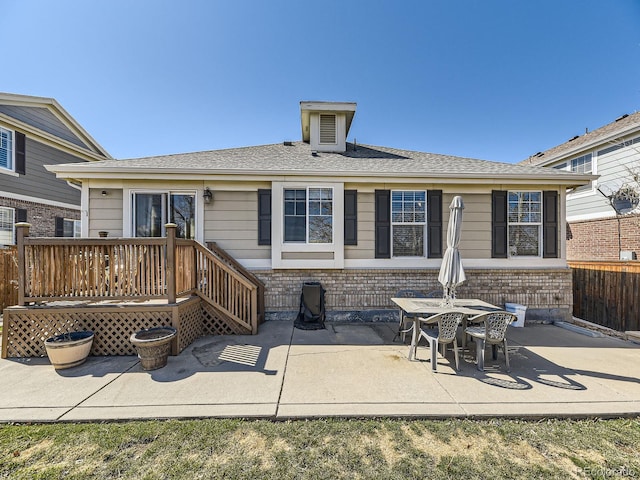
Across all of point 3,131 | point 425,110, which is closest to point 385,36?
point 425,110

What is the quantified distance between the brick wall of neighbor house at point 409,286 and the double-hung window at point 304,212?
0.87 m

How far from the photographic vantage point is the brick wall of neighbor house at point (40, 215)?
925 cm

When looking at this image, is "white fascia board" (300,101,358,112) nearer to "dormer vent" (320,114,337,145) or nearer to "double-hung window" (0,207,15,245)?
"dormer vent" (320,114,337,145)

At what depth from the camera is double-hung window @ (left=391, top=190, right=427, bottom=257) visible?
6656mm

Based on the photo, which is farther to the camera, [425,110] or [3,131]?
[425,110]

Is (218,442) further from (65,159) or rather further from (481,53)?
(65,159)

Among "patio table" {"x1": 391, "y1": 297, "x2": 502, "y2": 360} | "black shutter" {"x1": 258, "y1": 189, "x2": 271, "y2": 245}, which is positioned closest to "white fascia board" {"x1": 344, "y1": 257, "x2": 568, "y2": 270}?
"patio table" {"x1": 391, "y1": 297, "x2": 502, "y2": 360}

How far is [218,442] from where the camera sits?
2438 millimetres

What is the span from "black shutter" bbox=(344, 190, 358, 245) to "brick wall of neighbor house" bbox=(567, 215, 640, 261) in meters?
9.80

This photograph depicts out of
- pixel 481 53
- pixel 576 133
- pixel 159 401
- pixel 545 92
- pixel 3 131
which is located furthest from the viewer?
pixel 576 133

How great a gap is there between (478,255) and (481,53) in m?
8.24

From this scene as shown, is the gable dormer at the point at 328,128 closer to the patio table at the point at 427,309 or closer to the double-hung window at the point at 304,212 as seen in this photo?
the double-hung window at the point at 304,212

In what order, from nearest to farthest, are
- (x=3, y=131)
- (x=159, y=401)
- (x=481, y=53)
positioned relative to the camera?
(x=159, y=401)
(x=3, y=131)
(x=481, y=53)

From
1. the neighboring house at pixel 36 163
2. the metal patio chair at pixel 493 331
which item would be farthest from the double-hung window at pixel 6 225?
the metal patio chair at pixel 493 331
